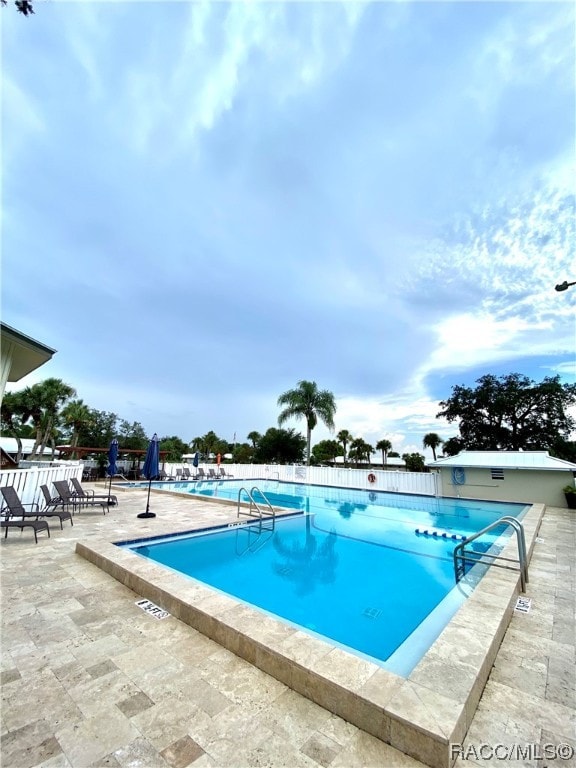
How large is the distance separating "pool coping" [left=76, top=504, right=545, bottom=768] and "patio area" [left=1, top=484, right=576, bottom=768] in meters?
0.09

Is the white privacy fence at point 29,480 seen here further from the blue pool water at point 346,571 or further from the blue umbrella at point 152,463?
the blue pool water at point 346,571

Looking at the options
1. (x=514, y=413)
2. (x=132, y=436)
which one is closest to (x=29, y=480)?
(x=132, y=436)

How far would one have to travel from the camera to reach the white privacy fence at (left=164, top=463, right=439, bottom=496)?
56.1 feet

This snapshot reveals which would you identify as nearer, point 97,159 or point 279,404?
point 97,159

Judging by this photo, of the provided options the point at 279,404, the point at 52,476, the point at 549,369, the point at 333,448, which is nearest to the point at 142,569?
the point at 52,476

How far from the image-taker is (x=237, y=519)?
895 cm

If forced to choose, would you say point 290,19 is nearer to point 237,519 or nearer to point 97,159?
point 97,159

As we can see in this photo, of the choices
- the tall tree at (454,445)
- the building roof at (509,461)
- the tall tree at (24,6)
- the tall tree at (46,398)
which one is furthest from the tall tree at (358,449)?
the tall tree at (24,6)

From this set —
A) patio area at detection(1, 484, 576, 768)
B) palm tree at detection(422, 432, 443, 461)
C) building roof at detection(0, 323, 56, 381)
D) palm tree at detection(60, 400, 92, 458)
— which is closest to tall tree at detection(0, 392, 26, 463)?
palm tree at detection(60, 400, 92, 458)

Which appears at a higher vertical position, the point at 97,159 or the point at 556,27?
the point at 556,27

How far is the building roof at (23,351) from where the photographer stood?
7559 millimetres

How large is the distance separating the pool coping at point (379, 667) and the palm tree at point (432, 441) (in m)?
61.4

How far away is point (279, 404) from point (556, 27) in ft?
77.2

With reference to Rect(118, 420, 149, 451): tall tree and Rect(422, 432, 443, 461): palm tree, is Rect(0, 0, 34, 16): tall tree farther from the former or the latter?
Rect(422, 432, 443, 461): palm tree
